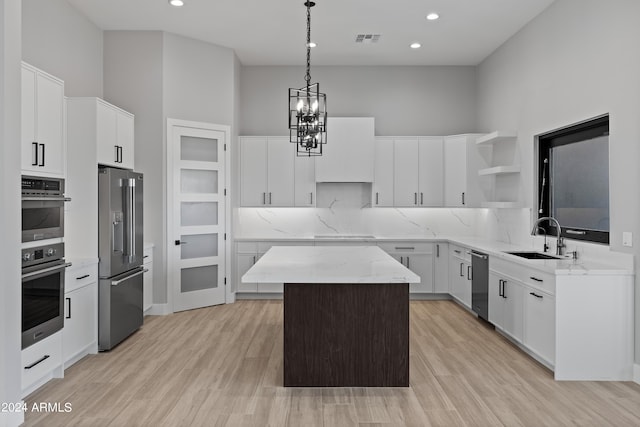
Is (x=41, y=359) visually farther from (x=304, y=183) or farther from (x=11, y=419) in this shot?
(x=304, y=183)

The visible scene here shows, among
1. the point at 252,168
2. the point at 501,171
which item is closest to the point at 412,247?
the point at 501,171

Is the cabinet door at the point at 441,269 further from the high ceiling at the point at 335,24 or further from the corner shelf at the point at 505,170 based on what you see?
the high ceiling at the point at 335,24

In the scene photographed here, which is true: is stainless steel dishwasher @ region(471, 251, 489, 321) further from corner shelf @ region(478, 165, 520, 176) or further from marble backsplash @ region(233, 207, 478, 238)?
marble backsplash @ region(233, 207, 478, 238)

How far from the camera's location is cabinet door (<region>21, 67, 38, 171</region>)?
3.04 meters

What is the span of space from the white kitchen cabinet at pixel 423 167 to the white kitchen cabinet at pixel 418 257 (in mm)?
599

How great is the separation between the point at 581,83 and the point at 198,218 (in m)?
4.41

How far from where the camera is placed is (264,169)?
6.34 m

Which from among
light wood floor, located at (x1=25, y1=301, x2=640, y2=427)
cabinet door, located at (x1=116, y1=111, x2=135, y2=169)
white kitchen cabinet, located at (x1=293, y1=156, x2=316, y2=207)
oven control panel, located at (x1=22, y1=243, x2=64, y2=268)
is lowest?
light wood floor, located at (x1=25, y1=301, x2=640, y2=427)

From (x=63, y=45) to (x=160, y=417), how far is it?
3765mm

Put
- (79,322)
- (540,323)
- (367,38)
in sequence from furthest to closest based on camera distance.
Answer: (367,38) → (79,322) → (540,323)

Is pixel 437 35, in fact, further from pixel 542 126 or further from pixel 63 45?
pixel 63 45

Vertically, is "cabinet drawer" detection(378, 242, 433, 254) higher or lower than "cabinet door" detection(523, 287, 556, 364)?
higher

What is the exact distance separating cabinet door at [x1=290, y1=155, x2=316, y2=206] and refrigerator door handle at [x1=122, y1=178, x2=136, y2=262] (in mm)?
2459

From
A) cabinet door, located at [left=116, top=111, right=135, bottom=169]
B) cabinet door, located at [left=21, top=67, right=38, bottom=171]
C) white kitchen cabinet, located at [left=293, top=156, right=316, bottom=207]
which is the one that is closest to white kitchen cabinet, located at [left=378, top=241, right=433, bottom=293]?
white kitchen cabinet, located at [left=293, top=156, right=316, bottom=207]
